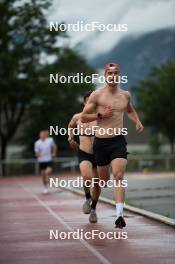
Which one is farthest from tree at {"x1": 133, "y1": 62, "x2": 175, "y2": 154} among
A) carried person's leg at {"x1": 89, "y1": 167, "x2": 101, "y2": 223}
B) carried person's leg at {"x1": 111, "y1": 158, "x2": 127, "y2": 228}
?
carried person's leg at {"x1": 111, "y1": 158, "x2": 127, "y2": 228}

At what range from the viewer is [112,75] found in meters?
11.4

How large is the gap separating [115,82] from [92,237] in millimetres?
1968

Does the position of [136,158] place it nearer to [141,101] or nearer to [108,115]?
[141,101]

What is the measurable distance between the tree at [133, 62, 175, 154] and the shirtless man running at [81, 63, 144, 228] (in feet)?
191

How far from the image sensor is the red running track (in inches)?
365

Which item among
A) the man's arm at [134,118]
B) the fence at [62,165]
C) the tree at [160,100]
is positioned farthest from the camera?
the tree at [160,100]

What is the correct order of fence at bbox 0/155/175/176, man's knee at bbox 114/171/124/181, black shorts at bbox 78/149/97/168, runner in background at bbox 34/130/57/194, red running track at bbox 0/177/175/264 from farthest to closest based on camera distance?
fence at bbox 0/155/175/176, runner in background at bbox 34/130/57/194, black shorts at bbox 78/149/97/168, man's knee at bbox 114/171/124/181, red running track at bbox 0/177/175/264

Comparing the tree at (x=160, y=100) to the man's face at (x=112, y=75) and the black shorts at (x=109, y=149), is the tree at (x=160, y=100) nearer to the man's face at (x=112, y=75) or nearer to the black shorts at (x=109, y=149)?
the black shorts at (x=109, y=149)

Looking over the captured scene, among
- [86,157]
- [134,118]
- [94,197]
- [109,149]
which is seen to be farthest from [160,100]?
[109,149]

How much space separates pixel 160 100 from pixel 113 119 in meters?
59.7

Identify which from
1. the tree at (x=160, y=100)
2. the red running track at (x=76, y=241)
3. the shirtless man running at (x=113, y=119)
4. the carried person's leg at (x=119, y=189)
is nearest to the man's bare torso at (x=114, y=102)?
the shirtless man running at (x=113, y=119)

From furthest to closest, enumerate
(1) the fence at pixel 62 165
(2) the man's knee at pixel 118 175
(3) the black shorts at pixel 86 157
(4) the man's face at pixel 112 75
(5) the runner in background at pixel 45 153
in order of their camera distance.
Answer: (1) the fence at pixel 62 165
(5) the runner in background at pixel 45 153
(3) the black shorts at pixel 86 157
(2) the man's knee at pixel 118 175
(4) the man's face at pixel 112 75

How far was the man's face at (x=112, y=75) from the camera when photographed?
37.1 ft

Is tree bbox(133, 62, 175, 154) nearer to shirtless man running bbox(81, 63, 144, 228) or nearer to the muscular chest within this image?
shirtless man running bbox(81, 63, 144, 228)
